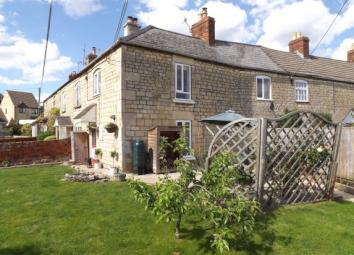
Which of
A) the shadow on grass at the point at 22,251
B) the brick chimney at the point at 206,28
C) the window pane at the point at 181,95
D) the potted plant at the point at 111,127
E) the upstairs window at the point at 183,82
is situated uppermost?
the brick chimney at the point at 206,28

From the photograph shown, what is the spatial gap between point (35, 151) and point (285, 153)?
47.5 feet

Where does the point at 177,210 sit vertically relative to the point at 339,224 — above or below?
above

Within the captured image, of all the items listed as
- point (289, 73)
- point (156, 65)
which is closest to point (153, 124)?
point (156, 65)

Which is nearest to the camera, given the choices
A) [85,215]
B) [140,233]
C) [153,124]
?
[140,233]

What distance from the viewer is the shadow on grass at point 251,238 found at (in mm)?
5180

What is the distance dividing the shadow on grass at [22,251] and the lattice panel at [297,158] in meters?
4.62

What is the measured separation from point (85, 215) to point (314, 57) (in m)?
23.0

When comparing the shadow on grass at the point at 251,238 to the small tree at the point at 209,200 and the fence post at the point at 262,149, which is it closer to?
the small tree at the point at 209,200

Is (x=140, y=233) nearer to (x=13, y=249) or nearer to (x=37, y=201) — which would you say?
(x=13, y=249)

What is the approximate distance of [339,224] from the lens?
6.38 meters

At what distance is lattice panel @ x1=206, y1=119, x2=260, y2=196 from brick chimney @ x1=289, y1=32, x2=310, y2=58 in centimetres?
Result: 1956

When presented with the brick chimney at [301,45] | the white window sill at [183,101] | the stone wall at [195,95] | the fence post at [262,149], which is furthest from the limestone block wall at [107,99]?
the brick chimney at [301,45]

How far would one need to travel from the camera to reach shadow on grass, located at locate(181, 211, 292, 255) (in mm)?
5180

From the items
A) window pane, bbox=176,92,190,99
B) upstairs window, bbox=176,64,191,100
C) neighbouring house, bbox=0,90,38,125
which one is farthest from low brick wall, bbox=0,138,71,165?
neighbouring house, bbox=0,90,38,125
